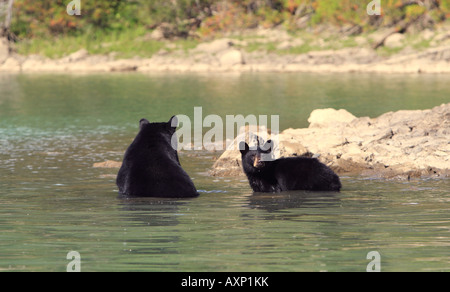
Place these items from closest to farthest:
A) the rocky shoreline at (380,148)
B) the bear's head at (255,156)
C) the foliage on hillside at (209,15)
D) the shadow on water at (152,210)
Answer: the shadow on water at (152,210) < the bear's head at (255,156) < the rocky shoreline at (380,148) < the foliage on hillside at (209,15)

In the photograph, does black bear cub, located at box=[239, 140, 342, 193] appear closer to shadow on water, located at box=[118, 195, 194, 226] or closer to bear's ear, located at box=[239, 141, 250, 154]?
bear's ear, located at box=[239, 141, 250, 154]

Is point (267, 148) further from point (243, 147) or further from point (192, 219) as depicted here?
point (192, 219)

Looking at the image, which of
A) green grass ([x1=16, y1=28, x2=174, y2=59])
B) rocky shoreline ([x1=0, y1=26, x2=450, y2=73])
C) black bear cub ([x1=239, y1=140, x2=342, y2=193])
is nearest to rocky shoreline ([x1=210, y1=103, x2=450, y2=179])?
black bear cub ([x1=239, y1=140, x2=342, y2=193])

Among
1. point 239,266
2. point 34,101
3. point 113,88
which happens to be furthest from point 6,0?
point 239,266

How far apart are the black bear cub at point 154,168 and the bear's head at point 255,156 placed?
86 centimetres

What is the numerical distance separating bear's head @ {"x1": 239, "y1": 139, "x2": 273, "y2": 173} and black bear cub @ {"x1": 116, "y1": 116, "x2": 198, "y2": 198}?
2.83 feet

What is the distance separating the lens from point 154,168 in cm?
1060

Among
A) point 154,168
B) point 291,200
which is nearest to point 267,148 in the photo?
point 291,200

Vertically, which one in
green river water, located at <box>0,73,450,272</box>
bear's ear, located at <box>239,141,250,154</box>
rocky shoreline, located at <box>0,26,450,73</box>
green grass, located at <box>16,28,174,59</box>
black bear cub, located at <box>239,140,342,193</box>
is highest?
green grass, located at <box>16,28,174,59</box>

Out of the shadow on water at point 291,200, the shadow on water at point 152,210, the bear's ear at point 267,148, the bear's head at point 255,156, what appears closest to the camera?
the shadow on water at point 152,210

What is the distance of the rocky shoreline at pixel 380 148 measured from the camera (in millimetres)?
13555

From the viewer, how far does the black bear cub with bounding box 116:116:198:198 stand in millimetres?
10617

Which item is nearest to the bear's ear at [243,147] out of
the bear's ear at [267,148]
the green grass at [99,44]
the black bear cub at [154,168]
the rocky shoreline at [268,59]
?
the bear's ear at [267,148]

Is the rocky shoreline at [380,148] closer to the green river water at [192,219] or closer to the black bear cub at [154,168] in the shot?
the green river water at [192,219]
